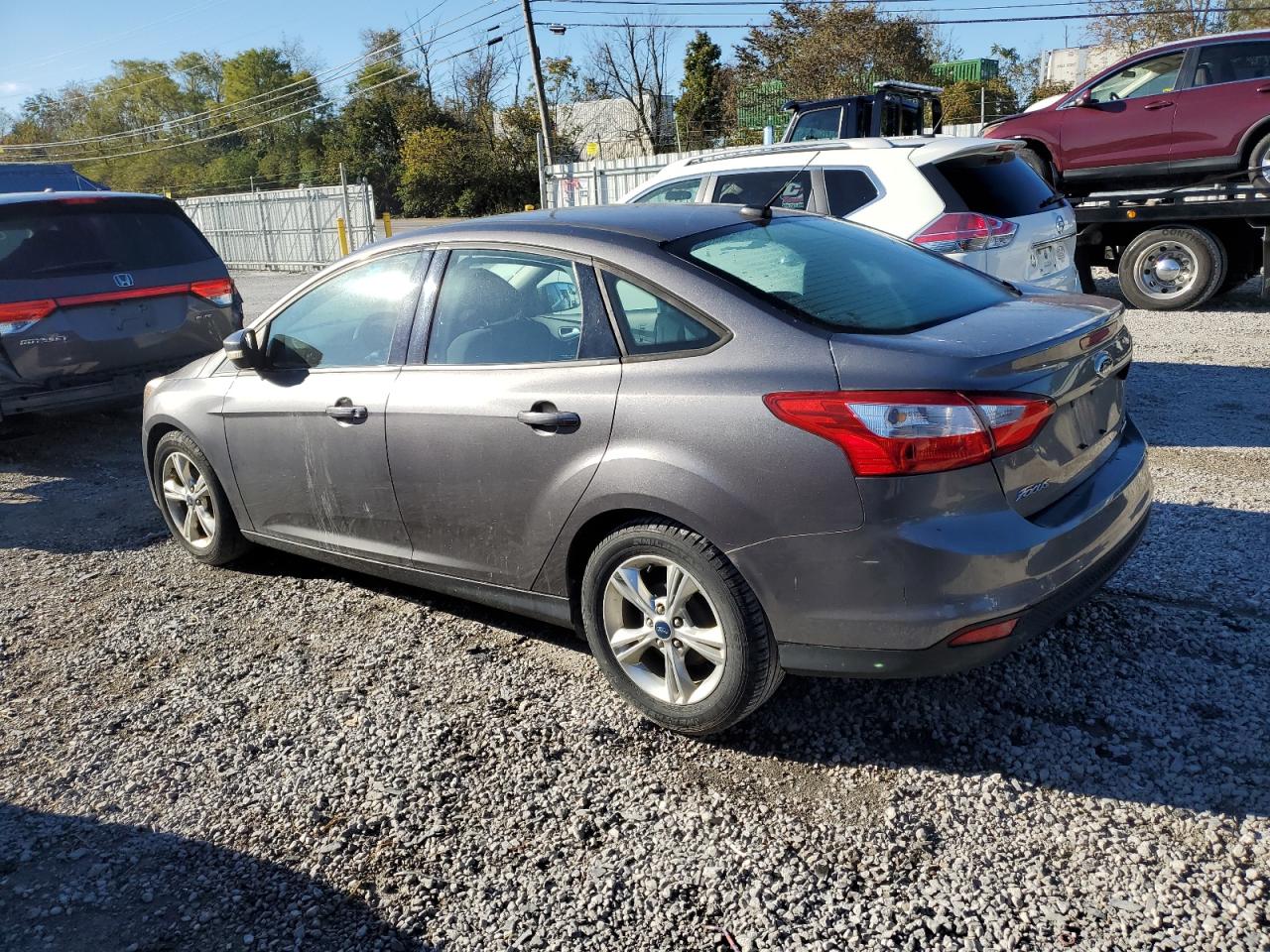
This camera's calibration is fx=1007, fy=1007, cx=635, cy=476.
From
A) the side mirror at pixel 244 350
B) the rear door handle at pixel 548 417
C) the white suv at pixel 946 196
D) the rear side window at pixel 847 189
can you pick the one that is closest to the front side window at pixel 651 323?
the rear door handle at pixel 548 417

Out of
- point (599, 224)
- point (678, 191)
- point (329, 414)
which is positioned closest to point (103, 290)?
point (329, 414)

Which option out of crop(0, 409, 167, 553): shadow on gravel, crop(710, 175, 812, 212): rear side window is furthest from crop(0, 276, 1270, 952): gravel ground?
crop(710, 175, 812, 212): rear side window

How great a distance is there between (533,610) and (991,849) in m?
1.66

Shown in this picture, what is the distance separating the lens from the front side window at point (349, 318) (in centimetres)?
394

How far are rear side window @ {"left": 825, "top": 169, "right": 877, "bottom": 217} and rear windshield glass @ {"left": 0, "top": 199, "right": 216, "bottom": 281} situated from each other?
472 centimetres

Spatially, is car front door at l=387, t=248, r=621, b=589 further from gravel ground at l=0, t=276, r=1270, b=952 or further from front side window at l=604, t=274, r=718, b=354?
gravel ground at l=0, t=276, r=1270, b=952

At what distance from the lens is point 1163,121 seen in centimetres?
1103

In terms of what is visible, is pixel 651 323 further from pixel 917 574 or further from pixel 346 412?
pixel 346 412

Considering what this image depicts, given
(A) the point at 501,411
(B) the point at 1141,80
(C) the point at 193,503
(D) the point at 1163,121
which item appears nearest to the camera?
(A) the point at 501,411

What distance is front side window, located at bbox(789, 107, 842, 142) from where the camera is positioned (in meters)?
15.1

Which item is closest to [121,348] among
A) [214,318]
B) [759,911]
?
[214,318]

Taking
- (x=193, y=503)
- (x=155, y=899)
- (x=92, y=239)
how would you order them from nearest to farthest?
(x=155, y=899) → (x=193, y=503) → (x=92, y=239)

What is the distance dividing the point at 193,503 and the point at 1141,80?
1093cm

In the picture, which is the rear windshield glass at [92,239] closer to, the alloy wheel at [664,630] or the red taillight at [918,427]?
the alloy wheel at [664,630]
